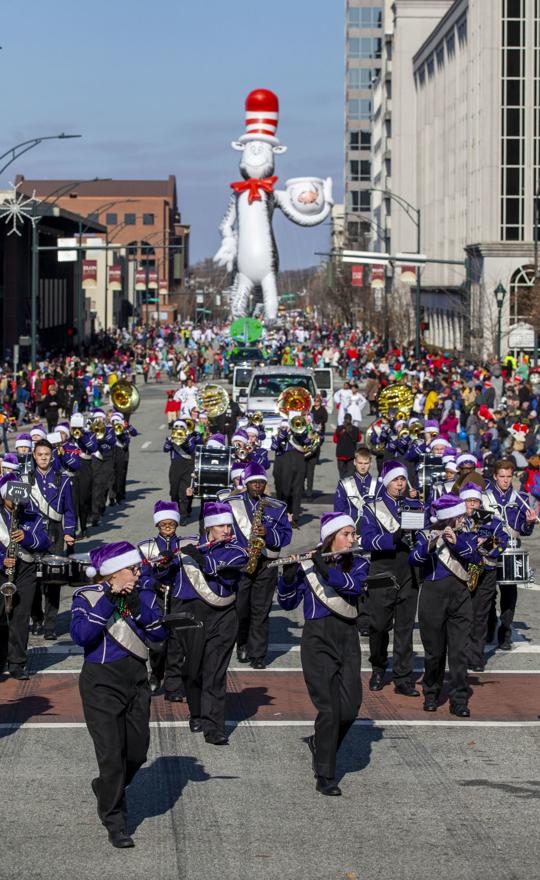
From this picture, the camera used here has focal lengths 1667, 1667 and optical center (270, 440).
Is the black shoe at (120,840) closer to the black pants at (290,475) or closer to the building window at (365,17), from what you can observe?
the black pants at (290,475)

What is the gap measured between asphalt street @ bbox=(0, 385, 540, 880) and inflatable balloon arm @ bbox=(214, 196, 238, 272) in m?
52.4

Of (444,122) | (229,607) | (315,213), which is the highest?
(444,122)

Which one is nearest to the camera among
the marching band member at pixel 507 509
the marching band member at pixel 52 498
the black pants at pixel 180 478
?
the marching band member at pixel 507 509

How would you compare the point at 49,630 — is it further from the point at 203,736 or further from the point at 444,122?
the point at 444,122

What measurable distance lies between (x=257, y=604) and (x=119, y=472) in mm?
12786

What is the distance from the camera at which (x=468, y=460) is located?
16.3 meters

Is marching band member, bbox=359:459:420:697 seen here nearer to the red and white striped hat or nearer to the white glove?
the red and white striped hat

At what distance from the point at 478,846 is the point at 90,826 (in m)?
2.19

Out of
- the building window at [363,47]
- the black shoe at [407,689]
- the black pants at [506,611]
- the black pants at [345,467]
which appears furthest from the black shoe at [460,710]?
the building window at [363,47]

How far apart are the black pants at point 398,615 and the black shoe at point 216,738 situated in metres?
2.24

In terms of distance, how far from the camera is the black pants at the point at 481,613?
1433 cm

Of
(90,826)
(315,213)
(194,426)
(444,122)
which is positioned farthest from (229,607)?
(444,122)

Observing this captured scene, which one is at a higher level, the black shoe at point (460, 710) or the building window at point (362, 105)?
the building window at point (362, 105)

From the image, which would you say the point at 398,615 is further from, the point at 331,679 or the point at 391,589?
the point at 331,679
